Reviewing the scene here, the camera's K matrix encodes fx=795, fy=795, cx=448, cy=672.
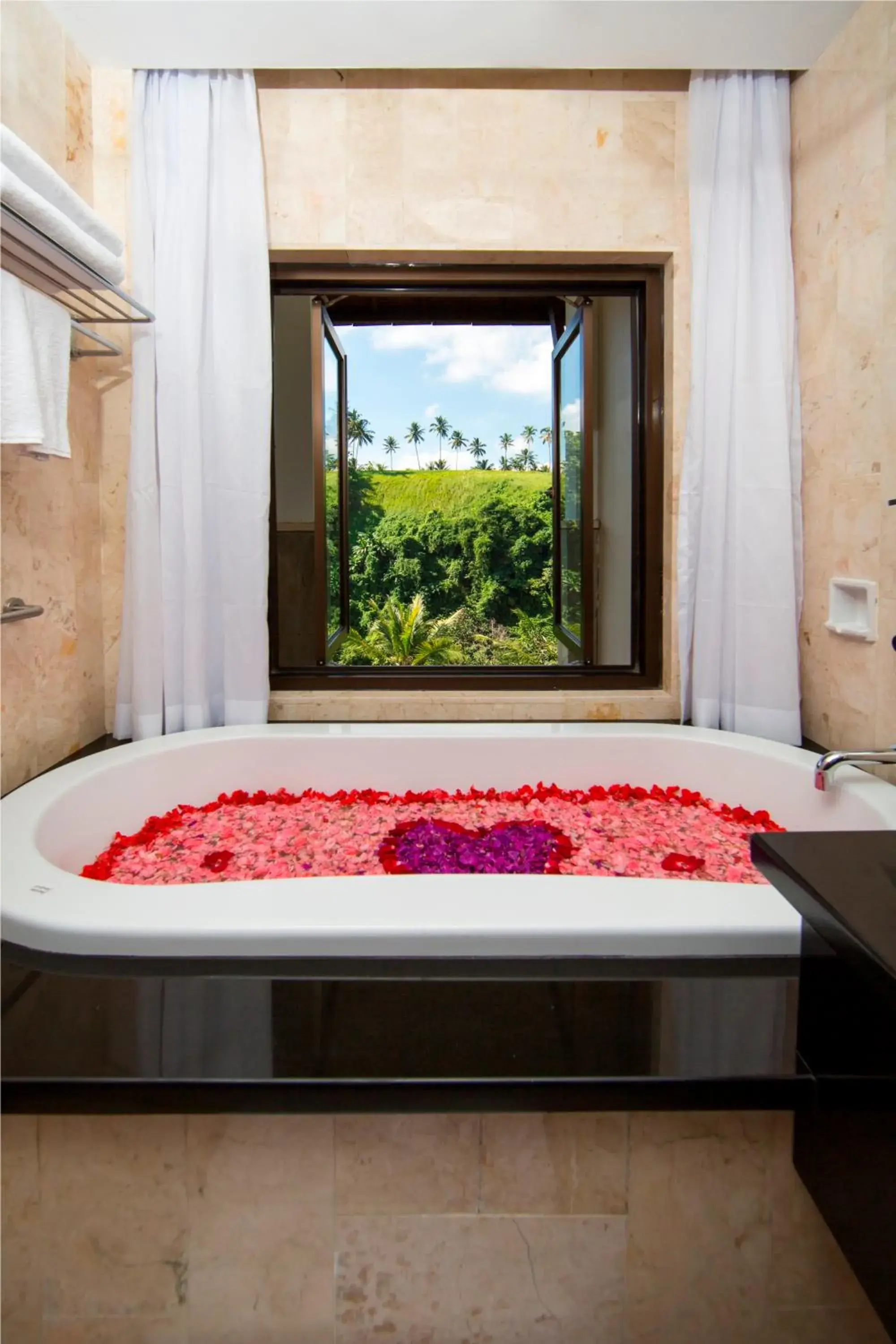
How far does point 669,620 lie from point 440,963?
1.61m

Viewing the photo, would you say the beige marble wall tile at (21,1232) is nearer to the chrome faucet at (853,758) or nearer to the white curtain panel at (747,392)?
the chrome faucet at (853,758)

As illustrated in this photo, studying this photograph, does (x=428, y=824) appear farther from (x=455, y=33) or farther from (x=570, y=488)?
(x=570, y=488)

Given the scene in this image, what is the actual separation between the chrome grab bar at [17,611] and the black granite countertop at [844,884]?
4.99 ft

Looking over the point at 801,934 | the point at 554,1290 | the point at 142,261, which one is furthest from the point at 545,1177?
the point at 142,261

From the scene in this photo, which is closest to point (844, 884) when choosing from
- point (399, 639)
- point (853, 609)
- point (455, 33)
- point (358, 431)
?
point (853, 609)

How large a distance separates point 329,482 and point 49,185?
1770 mm

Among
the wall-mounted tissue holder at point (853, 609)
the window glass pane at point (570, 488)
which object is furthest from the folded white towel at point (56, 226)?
the window glass pane at point (570, 488)

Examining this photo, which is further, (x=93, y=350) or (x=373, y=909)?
(x=93, y=350)

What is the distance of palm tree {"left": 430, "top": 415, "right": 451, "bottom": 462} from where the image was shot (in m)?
5.52

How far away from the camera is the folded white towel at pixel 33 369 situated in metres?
1.53

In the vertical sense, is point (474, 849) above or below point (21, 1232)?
above

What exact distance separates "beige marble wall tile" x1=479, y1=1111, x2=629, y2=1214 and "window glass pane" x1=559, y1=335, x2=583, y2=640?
8.52ft

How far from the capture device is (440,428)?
555 centimetres

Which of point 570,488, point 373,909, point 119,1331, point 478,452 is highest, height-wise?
point 478,452
